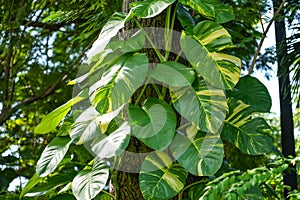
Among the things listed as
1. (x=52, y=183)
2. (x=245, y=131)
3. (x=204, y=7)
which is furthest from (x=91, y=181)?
(x=204, y=7)

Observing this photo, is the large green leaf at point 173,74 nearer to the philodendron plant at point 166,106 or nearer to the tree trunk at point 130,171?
the philodendron plant at point 166,106

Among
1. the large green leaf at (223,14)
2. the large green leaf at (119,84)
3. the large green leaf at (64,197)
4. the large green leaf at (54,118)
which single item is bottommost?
the large green leaf at (64,197)

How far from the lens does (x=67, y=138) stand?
1.76 meters

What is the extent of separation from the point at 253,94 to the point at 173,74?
13.2 inches

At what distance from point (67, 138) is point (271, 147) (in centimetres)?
69

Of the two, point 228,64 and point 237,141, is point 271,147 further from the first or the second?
point 228,64

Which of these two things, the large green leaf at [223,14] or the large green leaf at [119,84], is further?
the large green leaf at [223,14]

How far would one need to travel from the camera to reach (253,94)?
5.61ft

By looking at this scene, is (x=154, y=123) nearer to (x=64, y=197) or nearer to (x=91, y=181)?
(x=91, y=181)

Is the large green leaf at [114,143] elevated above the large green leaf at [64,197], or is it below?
above

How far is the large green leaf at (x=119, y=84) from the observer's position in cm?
146

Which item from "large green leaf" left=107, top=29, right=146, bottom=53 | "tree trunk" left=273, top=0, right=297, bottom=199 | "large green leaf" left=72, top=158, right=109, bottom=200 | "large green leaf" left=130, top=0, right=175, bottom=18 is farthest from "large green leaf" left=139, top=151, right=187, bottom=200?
"tree trunk" left=273, top=0, right=297, bottom=199

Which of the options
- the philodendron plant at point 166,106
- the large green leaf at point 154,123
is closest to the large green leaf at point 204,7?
the philodendron plant at point 166,106

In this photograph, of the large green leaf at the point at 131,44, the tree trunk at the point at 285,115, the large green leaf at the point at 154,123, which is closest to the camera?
the large green leaf at the point at 154,123
